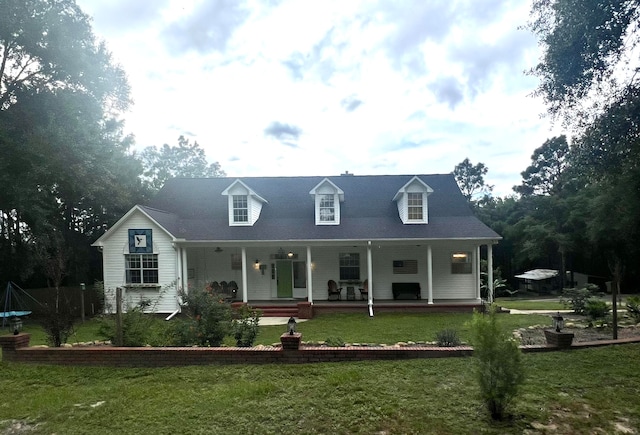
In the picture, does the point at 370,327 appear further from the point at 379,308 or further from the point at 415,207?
the point at 415,207

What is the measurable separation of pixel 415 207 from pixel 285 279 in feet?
23.0

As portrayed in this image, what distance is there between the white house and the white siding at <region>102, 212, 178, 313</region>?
4 cm

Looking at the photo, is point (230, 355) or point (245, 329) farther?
point (245, 329)

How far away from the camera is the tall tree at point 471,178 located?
158 feet

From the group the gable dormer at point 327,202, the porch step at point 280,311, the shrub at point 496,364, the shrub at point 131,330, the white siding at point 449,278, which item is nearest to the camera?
the shrub at point 496,364

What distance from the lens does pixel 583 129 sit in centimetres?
926

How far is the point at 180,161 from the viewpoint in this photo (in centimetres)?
3431

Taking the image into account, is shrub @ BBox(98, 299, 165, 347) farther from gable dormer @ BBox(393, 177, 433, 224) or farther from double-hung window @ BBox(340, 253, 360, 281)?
gable dormer @ BBox(393, 177, 433, 224)

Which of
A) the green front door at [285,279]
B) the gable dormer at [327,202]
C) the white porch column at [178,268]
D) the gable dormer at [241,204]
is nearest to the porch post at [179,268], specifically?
the white porch column at [178,268]

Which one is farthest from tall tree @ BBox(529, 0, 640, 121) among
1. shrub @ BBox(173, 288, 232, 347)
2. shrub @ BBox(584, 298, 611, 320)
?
shrub @ BBox(173, 288, 232, 347)

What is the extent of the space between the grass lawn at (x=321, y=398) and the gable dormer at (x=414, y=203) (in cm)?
979

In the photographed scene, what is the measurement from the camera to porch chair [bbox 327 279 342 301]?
52.3ft

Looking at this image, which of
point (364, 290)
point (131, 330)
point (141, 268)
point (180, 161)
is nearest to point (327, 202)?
point (364, 290)

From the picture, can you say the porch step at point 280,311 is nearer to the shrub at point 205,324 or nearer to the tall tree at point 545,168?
the shrub at point 205,324
